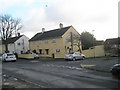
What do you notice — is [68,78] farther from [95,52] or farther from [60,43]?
[95,52]

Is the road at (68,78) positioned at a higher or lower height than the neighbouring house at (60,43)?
lower

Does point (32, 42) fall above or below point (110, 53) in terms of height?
above

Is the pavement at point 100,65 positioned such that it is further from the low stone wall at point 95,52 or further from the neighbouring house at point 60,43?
the neighbouring house at point 60,43

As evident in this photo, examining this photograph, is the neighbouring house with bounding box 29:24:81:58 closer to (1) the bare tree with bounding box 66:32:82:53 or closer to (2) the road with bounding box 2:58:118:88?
(1) the bare tree with bounding box 66:32:82:53

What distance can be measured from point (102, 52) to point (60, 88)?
38.8 m

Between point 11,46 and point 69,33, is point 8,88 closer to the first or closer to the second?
point 69,33

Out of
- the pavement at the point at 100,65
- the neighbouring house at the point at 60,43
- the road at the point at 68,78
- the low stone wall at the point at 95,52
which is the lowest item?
the road at the point at 68,78

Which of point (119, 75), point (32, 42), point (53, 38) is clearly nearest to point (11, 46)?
point (32, 42)

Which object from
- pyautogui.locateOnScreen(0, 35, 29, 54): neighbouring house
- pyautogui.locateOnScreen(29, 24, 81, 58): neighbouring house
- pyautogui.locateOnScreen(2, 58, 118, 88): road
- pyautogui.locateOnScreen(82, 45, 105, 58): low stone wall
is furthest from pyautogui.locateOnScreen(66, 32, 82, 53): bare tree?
pyautogui.locateOnScreen(0, 35, 29, 54): neighbouring house

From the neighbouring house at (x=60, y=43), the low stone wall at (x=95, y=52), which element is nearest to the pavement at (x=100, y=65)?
the low stone wall at (x=95, y=52)

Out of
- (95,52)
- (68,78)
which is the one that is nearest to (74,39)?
(95,52)

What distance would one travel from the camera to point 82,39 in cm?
4750

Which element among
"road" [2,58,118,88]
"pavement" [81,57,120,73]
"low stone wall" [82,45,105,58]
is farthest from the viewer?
"low stone wall" [82,45,105,58]

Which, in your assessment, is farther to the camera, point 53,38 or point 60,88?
point 53,38
